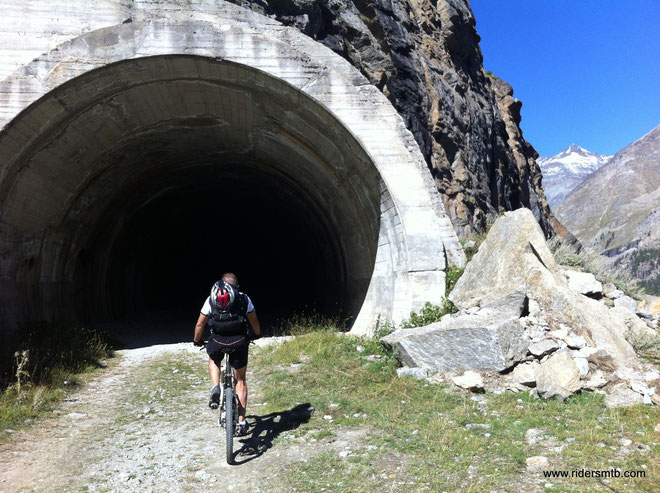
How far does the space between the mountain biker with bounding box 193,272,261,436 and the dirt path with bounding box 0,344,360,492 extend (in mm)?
494

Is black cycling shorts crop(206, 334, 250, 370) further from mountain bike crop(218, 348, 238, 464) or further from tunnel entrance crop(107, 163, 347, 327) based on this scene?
tunnel entrance crop(107, 163, 347, 327)

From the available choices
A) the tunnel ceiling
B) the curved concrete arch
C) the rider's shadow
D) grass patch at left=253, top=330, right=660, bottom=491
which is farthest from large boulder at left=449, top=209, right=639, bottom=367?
the rider's shadow

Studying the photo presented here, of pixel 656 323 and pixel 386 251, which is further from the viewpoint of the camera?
pixel 386 251

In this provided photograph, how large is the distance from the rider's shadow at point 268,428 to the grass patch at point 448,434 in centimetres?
15

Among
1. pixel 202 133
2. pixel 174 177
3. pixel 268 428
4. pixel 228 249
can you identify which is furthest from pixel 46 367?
pixel 228 249

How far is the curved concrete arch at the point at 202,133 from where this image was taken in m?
8.34

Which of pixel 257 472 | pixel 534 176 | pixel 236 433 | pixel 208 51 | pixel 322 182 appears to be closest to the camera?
pixel 257 472

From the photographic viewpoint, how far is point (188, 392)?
7.08 m

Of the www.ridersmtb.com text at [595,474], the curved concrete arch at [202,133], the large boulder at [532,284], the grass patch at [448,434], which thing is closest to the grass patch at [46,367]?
the curved concrete arch at [202,133]

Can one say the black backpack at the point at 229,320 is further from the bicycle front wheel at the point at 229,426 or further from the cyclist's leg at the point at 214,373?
the bicycle front wheel at the point at 229,426

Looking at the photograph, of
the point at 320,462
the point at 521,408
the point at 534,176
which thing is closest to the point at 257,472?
the point at 320,462

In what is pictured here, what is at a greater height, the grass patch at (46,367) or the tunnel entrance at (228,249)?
the tunnel entrance at (228,249)

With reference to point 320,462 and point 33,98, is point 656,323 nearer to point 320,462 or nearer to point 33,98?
point 320,462

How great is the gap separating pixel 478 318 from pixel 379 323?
242 cm
